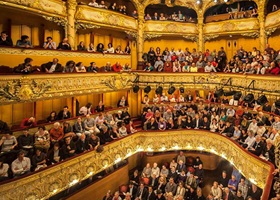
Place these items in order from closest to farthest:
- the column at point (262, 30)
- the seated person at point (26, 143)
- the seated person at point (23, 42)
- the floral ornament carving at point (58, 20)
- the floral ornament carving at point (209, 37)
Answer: the seated person at point (26, 143), the seated person at point (23, 42), the floral ornament carving at point (58, 20), the column at point (262, 30), the floral ornament carving at point (209, 37)

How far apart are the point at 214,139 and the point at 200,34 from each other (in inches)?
271

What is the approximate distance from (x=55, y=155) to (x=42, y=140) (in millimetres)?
491

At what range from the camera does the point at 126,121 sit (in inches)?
396

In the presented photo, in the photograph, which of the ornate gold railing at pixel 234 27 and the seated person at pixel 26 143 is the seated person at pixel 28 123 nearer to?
the seated person at pixel 26 143

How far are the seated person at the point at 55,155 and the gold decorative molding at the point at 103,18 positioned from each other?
5.54 meters

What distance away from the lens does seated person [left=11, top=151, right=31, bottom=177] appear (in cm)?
539

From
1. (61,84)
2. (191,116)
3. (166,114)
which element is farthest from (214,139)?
(61,84)

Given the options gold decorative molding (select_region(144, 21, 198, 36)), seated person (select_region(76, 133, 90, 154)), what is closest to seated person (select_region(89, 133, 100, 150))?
seated person (select_region(76, 133, 90, 154))

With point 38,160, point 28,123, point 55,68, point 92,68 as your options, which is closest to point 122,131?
point 92,68

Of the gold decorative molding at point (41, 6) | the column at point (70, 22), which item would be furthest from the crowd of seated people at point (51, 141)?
the gold decorative molding at point (41, 6)

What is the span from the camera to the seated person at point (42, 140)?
632 centimetres

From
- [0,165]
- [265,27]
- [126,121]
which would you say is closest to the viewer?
[0,165]

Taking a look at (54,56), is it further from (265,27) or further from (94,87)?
(265,27)

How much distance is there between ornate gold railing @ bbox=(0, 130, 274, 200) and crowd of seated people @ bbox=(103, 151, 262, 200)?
500 millimetres
